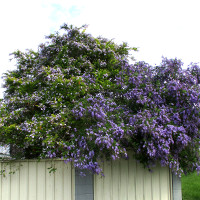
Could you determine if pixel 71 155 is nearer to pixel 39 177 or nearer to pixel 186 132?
pixel 39 177

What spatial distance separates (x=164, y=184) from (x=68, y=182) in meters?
2.57

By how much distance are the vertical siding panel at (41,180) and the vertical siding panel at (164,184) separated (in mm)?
3007

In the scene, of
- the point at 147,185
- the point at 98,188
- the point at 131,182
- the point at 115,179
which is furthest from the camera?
the point at 147,185

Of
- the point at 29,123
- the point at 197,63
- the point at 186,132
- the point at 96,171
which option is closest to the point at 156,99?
the point at 186,132

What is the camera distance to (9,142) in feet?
22.1

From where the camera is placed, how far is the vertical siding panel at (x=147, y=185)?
6738mm

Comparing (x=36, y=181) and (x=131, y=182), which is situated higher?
(x=36, y=181)

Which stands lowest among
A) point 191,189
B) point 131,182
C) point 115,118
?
point 191,189

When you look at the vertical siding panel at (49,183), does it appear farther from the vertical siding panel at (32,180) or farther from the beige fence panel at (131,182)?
the beige fence panel at (131,182)

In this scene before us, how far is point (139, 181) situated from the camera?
6.71 m

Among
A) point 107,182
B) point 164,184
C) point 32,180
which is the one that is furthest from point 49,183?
point 164,184

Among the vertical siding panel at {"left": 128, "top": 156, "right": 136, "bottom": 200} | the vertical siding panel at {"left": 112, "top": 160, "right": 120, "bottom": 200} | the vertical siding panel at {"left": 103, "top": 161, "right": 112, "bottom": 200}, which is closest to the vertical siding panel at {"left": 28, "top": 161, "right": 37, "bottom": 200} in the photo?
the vertical siding panel at {"left": 103, "top": 161, "right": 112, "bottom": 200}

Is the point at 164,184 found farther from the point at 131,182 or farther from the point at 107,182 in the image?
the point at 107,182

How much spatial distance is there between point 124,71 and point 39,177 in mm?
3405
